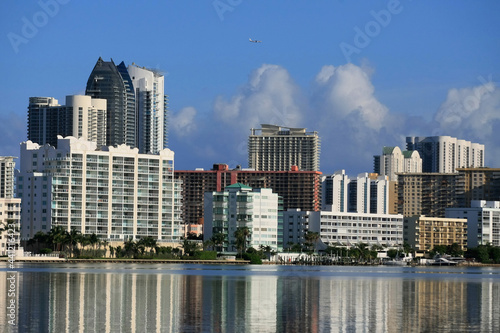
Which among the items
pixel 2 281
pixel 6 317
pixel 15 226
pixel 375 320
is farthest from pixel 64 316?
pixel 15 226

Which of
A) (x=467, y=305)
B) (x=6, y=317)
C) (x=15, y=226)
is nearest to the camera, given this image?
(x=6, y=317)

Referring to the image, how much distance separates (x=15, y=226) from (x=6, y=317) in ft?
453

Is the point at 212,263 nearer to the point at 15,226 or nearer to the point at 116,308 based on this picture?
the point at 15,226

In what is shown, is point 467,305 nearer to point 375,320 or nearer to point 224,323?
point 375,320

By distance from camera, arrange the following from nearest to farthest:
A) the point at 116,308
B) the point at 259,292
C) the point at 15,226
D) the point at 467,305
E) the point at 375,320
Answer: the point at 375,320 < the point at 116,308 < the point at 467,305 < the point at 259,292 < the point at 15,226

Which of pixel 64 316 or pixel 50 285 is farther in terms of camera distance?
pixel 50 285

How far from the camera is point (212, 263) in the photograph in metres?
196

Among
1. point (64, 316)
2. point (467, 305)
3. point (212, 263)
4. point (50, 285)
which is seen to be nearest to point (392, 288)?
point (467, 305)

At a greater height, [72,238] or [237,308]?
[237,308]

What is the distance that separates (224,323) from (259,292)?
30.3m

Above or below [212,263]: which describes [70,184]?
above

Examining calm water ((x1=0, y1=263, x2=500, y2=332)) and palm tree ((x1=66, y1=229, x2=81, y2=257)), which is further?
palm tree ((x1=66, y1=229, x2=81, y2=257))

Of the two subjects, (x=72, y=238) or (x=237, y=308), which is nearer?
(x=237, y=308)

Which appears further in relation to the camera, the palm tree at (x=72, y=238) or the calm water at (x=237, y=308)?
the palm tree at (x=72, y=238)
